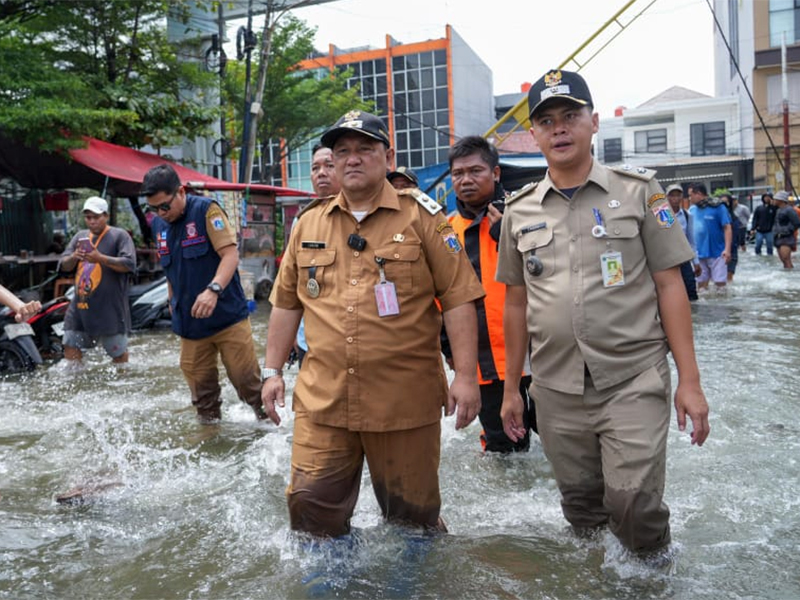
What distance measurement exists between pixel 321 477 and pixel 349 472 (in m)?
0.13

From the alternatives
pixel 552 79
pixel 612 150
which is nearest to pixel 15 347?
pixel 552 79

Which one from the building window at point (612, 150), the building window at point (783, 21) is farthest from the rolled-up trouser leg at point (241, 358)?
the building window at point (612, 150)

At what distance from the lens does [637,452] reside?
282cm

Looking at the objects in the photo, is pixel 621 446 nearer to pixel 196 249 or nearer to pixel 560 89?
pixel 560 89

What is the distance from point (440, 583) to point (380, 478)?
495mm

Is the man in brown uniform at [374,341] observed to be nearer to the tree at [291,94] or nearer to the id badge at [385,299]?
the id badge at [385,299]

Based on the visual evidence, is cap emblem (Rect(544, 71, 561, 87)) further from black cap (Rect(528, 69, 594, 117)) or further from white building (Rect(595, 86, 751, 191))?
→ white building (Rect(595, 86, 751, 191))

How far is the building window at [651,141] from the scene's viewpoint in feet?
151

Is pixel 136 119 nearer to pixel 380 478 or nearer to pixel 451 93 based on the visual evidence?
pixel 380 478

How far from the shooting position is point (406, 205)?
3.21m

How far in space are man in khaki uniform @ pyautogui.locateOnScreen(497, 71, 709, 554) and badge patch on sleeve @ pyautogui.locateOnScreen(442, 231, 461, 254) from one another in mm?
262

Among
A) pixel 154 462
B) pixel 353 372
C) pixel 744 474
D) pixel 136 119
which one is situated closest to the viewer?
pixel 353 372

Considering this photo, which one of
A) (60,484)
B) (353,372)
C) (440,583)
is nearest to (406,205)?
(353,372)

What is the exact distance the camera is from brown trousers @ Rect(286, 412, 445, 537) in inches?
123
